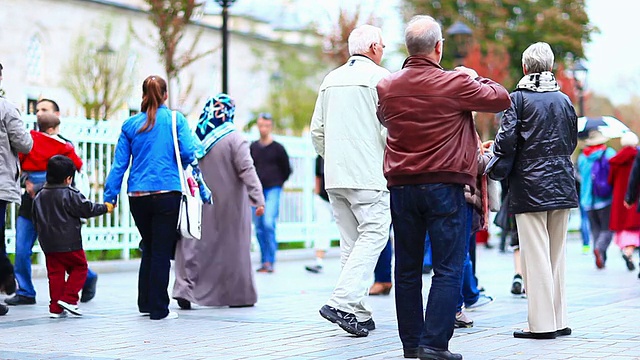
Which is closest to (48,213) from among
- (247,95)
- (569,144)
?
(569,144)

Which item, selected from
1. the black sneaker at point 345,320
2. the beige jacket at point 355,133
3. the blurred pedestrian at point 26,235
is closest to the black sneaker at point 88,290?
the blurred pedestrian at point 26,235

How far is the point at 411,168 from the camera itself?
257 inches

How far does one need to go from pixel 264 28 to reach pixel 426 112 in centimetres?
6022

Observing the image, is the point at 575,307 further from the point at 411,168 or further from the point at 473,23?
the point at 473,23

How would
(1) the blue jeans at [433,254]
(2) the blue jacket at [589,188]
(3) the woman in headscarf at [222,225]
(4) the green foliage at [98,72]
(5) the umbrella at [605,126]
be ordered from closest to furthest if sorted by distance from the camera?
1. (1) the blue jeans at [433,254]
2. (3) the woman in headscarf at [222,225]
3. (5) the umbrella at [605,126]
4. (2) the blue jacket at [589,188]
5. (4) the green foliage at [98,72]

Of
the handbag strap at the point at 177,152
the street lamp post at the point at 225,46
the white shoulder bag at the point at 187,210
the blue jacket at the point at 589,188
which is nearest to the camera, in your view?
the white shoulder bag at the point at 187,210

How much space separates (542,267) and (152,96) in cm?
349

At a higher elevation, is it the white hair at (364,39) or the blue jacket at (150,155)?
the white hair at (364,39)

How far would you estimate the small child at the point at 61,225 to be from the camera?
30.1 feet

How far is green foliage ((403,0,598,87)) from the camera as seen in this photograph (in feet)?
154

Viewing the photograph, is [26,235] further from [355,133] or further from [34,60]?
[34,60]

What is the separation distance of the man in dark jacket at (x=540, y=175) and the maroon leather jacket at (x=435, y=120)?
1102mm

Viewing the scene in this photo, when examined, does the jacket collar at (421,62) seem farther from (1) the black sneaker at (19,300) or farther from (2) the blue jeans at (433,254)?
(1) the black sneaker at (19,300)

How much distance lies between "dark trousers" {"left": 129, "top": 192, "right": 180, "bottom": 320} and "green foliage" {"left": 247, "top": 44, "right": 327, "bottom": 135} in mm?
41769
